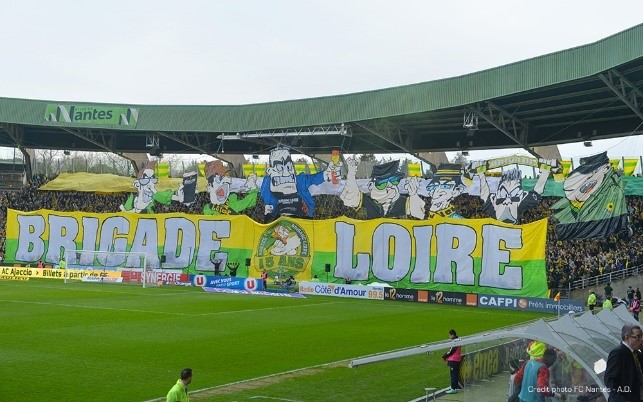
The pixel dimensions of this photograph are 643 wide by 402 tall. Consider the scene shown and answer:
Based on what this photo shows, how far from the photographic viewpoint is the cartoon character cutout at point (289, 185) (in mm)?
52594

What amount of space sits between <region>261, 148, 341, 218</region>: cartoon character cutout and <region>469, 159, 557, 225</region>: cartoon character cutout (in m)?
10.9

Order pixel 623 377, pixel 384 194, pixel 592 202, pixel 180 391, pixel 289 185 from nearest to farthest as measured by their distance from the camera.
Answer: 1. pixel 623 377
2. pixel 180 391
3. pixel 592 202
4. pixel 384 194
5. pixel 289 185

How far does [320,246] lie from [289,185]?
4.58 m

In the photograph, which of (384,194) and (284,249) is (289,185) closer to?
(284,249)

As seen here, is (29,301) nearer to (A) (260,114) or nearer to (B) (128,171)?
(A) (260,114)

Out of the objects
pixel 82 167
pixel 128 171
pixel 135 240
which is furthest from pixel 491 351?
pixel 128 171

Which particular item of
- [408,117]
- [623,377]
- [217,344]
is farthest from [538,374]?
[408,117]

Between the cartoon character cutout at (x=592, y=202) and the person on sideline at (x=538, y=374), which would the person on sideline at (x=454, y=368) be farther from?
the cartoon character cutout at (x=592, y=202)

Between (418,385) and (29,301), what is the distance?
25923mm

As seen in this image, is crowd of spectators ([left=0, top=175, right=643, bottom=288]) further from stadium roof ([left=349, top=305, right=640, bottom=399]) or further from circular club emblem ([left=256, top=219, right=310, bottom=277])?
stadium roof ([left=349, top=305, right=640, bottom=399])

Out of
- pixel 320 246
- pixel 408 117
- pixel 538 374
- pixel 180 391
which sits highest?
pixel 408 117

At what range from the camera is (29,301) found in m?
39.9

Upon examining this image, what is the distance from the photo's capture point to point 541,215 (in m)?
56.4

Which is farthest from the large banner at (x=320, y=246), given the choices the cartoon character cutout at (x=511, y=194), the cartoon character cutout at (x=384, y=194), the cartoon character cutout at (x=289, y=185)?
the cartoon character cutout at (x=511, y=194)
